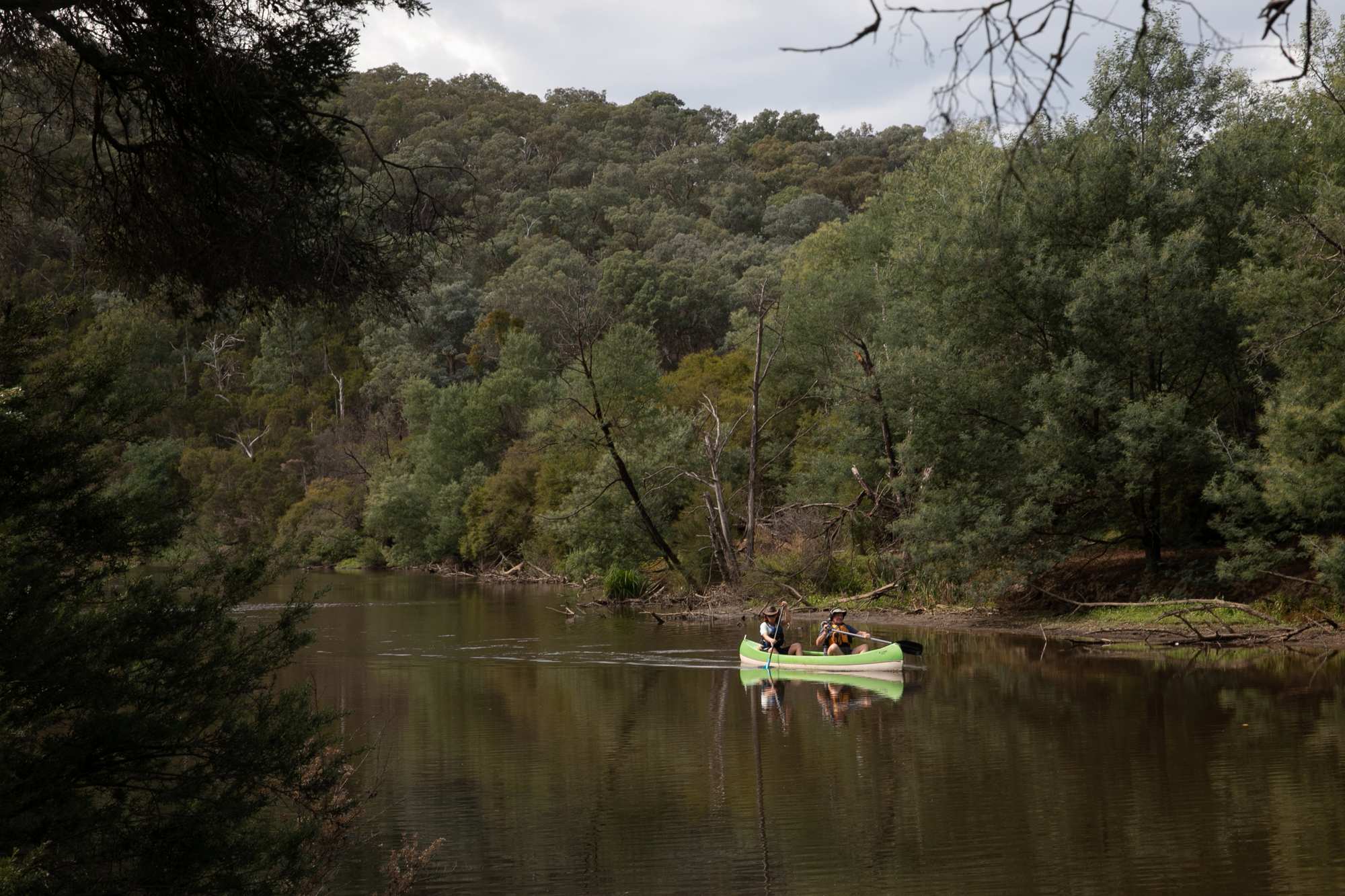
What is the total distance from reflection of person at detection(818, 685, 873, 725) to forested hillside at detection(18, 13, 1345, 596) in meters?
5.48

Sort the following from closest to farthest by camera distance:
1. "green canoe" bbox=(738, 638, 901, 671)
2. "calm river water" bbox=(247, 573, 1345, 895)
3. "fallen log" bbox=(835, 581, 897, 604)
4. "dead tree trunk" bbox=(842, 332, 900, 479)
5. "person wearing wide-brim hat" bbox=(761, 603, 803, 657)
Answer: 1. "calm river water" bbox=(247, 573, 1345, 895)
2. "green canoe" bbox=(738, 638, 901, 671)
3. "person wearing wide-brim hat" bbox=(761, 603, 803, 657)
4. "dead tree trunk" bbox=(842, 332, 900, 479)
5. "fallen log" bbox=(835, 581, 897, 604)

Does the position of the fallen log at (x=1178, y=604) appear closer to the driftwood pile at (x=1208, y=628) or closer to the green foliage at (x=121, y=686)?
the driftwood pile at (x=1208, y=628)

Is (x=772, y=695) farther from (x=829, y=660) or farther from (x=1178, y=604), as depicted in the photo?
(x=1178, y=604)

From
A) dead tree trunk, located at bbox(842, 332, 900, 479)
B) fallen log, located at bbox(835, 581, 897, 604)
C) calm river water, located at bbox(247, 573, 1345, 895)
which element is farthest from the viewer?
fallen log, located at bbox(835, 581, 897, 604)

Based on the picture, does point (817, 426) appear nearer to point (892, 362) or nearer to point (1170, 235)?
point (892, 362)

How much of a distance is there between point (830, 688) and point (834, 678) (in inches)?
21.7

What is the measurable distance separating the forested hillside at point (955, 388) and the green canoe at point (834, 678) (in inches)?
190

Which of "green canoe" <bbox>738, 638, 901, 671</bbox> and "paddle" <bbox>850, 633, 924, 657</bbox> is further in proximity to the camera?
"paddle" <bbox>850, 633, 924, 657</bbox>

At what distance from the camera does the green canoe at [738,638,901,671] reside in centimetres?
2045

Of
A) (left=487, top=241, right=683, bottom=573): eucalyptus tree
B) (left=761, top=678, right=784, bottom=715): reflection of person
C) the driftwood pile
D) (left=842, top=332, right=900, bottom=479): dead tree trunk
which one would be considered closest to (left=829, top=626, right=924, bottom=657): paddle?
(left=761, top=678, right=784, bottom=715): reflection of person

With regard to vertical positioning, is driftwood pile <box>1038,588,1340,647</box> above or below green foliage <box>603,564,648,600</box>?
below

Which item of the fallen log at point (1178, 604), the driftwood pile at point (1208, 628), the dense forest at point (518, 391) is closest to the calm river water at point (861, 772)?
the driftwood pile at point (1208, 628)

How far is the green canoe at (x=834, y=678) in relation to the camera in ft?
65.7

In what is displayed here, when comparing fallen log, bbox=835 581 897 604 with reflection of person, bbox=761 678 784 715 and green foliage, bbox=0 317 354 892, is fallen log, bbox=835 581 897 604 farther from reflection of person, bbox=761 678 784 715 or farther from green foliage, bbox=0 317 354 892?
green foliage, bbox=0 317 354 892
